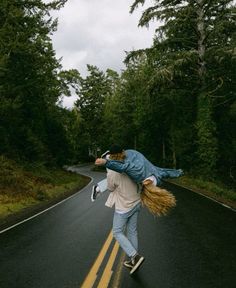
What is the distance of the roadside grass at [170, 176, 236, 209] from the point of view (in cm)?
2062

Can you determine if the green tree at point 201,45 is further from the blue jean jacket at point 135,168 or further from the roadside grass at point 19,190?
the blue jean jacket at point 135,168

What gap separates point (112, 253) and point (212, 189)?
1682 cm

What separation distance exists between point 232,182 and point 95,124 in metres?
64.7

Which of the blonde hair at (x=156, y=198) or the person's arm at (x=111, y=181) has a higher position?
the person's arm at (x=111, y=181)

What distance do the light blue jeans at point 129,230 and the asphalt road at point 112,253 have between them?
441 millimetres

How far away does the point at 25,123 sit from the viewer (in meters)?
36.6

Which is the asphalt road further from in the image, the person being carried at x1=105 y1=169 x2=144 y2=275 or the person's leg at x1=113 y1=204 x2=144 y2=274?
the person being carried at x1=105 y1=169 x2=144 y2=275

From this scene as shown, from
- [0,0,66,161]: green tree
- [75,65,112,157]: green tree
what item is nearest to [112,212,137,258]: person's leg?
[0,0,66,161]: green tree

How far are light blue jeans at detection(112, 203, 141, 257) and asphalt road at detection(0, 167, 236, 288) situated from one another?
441 millimetres

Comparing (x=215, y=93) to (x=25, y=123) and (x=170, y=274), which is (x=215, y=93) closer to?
(x=25, y=123)

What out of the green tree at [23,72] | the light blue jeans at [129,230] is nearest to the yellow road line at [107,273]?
the light blue jeans at [129,230]

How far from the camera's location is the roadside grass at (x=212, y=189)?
20.6 metres

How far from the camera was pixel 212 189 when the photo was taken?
2480 cm

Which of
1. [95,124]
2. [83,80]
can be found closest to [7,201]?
[95,124]
